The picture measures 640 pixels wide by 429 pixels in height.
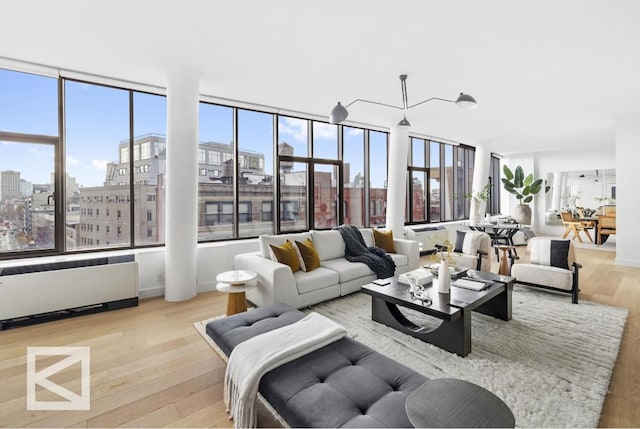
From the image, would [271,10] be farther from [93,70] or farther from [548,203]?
[548,203]

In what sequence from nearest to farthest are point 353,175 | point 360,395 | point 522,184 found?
1. point 360,395
2. point 353,175
3. point 522,184

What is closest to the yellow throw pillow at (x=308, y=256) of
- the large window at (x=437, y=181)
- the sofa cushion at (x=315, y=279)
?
the sofa cushion at (x=315, y=279)

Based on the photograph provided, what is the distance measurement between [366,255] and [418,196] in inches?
160

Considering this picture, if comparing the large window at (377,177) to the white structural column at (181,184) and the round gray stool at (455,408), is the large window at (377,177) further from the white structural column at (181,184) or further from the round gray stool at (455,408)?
the round gray stool at (455,408)

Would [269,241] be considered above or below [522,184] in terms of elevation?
below

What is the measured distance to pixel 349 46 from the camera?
3.13 meters

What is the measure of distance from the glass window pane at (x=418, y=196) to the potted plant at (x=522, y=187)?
3300mm

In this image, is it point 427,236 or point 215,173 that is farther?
point 427,236

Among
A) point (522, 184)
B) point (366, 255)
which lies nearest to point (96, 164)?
point (366, 255)

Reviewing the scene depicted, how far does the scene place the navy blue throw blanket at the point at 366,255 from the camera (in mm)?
4188

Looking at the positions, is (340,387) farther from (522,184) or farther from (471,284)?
(522,184)

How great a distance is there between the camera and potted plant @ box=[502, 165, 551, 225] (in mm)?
9055

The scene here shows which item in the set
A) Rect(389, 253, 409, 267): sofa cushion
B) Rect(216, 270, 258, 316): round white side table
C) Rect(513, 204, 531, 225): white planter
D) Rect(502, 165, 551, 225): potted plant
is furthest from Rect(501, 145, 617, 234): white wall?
Rect(216, 270, 258, 316): round white side table

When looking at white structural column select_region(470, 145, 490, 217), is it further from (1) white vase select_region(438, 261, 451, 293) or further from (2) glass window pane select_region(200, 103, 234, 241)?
(2) glass window pane select_region(200, 103, 234, 241)
